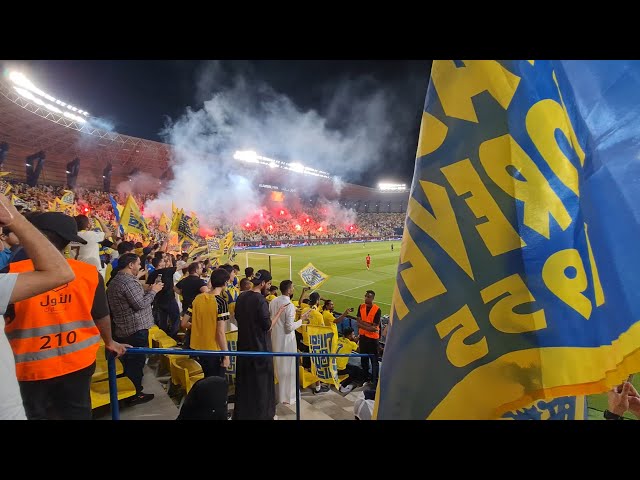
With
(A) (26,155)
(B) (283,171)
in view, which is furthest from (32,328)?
(B) (283,171)

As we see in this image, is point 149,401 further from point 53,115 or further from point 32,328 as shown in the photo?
point 53,115

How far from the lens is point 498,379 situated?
3.50 ft

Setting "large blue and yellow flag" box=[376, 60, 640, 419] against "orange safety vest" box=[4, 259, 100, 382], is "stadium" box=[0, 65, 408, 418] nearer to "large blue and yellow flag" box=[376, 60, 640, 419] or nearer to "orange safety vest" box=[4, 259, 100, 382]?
"orange safety vest" box=[4, 259, 100, 382]

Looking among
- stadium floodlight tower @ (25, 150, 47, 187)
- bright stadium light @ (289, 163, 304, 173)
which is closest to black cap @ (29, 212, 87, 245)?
stadium floodlight tower @ (25, 150, 47, 187)

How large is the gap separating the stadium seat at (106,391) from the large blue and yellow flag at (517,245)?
3.56 metres

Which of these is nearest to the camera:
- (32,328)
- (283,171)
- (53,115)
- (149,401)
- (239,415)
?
(32,328)

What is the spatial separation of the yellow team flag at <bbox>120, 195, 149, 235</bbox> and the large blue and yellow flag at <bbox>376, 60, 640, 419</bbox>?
33.5ft

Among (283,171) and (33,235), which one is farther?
(283,171)

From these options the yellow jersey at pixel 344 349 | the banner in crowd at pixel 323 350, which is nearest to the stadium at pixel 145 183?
the banner in crowd at pixel 323 350

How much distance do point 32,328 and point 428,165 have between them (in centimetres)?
272

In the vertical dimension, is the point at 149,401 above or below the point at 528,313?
below

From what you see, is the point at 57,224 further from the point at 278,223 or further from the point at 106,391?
the point at 278,223

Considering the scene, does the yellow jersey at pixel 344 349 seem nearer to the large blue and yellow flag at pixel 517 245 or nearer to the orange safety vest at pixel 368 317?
the orange safety vest at pixel 368 317

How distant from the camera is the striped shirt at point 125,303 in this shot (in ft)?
13.2
